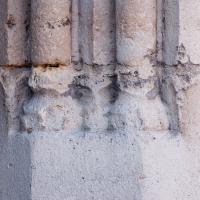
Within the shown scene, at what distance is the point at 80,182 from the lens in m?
1.44

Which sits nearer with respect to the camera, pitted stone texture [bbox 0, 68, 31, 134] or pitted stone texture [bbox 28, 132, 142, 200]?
pitted stone texture [bbox 28, 132, 142, 200]

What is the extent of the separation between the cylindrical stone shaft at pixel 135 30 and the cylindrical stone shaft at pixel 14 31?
220 mm

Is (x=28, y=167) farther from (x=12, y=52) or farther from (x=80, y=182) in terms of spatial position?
(x=12, y=52)

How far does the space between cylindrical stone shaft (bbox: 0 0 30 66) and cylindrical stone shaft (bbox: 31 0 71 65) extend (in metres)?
0.04

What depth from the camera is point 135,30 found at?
4.75ft

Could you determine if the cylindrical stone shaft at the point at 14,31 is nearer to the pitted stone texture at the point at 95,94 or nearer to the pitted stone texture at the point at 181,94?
the pitted stone texture at the point at 95,94

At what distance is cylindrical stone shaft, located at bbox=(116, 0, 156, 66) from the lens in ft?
4.73

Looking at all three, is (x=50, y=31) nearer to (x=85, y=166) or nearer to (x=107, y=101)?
(x=107, y=101)

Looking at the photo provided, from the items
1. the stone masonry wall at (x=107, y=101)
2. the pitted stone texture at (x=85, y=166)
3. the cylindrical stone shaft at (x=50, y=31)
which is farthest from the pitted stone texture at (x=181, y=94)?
the cylindrical stone shaft at (x=50, y=31)

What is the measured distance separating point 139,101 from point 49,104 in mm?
199

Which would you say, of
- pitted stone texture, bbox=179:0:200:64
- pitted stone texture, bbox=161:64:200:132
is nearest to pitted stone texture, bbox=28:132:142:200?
pitted stone texture, bbox=161:64:200:132

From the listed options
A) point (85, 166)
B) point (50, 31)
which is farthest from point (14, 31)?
point (85, 166)

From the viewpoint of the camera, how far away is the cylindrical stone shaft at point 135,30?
1.44 metres

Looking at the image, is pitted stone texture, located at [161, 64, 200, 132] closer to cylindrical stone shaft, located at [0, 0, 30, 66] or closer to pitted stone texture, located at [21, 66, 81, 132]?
pitted stone texture, located at [21, 66, 81, 132]
